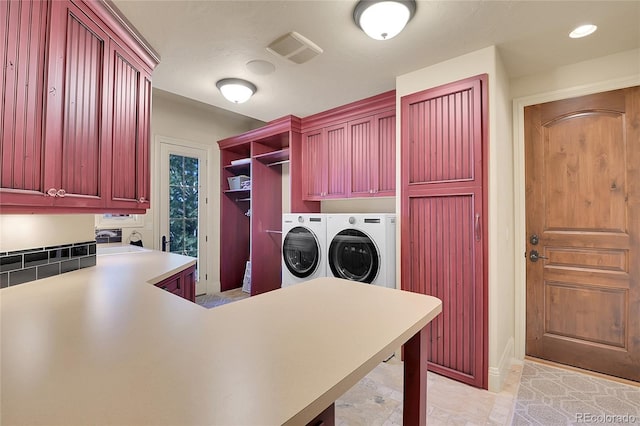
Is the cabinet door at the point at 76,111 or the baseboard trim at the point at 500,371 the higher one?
the cabinet door at the point at 76,111

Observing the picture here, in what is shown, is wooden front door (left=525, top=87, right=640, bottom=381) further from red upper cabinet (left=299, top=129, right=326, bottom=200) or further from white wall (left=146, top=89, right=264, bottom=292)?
white wall (left=146, top=89, right=264, bottom=292)

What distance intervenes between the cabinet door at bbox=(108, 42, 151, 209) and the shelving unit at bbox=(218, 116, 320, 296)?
165cm

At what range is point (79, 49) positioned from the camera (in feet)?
4.46

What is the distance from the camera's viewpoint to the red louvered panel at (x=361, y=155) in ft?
9.26

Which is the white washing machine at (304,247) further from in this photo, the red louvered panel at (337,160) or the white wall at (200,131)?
the white wall at (200,131)

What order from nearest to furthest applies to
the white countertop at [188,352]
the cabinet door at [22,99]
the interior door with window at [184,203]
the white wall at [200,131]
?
the white countertop at [188,352] → the cabinet door at [22,99] → the white wall at [200,131] → the interior door with window at [184,203]

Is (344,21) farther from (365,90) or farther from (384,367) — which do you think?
(384,367)

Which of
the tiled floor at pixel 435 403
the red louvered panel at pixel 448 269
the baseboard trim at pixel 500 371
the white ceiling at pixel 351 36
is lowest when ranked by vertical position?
the tiled floor at pixel 435 403

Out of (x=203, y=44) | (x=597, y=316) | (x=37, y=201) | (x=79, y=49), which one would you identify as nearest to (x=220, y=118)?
(x=203, y=44)

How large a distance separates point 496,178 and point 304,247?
1785 mm

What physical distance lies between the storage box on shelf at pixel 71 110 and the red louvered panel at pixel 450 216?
195 cm

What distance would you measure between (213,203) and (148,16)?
2.84 metres

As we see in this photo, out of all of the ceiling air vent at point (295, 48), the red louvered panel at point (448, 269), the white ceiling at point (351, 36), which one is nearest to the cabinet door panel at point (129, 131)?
the white ceiling at point (351, 36)

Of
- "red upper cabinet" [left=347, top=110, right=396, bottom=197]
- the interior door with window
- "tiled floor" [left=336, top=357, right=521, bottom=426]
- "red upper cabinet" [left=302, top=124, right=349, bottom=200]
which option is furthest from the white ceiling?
"tiled floor" [left=336, top=357, right=521, bottom=426]
